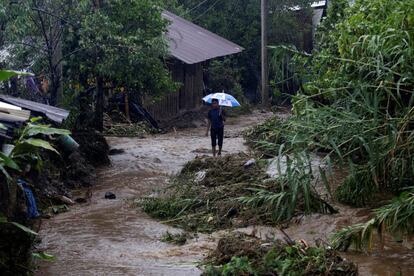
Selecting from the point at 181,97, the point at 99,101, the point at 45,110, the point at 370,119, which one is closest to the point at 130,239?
the point at 45,110

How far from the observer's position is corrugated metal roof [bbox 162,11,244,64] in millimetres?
21875

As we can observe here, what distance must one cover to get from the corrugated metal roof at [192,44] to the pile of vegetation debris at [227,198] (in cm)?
843

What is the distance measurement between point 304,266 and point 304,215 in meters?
3.30

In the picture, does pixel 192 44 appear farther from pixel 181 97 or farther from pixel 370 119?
pixel 370 119

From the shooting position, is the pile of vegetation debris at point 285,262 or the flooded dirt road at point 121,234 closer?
the pile of vegetation debris at point 285,262

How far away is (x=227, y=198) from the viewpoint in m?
11.4

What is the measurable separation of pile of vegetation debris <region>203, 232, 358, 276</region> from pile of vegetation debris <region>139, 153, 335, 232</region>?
3.35ft

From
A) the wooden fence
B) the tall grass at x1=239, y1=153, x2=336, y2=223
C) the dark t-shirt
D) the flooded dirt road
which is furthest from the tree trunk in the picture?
the tall grass at x1=239, y1=153, x2=336, y2=223

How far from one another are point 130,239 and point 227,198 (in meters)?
2.07

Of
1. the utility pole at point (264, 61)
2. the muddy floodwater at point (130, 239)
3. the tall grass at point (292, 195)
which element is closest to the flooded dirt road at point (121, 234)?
the muddy floodwater at point (130, 239)

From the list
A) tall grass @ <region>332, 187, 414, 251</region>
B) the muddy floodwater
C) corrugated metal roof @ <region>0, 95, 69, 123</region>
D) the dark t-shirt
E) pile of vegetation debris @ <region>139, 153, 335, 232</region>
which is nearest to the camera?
tall grass @ <region>332, 187, 414, 251</region>

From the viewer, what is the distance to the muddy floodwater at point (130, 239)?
8211 millimetres

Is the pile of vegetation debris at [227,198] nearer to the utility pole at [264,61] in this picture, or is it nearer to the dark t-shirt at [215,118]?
the dark t-shirt at [215,118]

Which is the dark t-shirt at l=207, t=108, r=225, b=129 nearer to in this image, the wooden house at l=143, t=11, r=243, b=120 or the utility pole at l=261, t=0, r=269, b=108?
the wooden house at l=143, t=11, r=243, b=120
